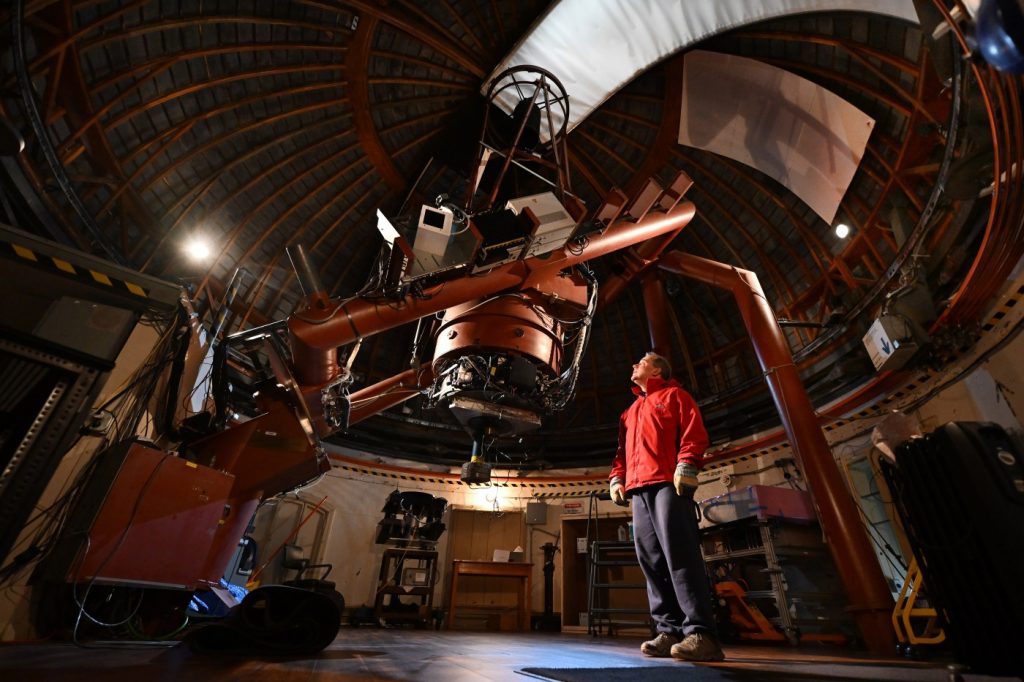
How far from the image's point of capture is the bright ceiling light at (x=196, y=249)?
27.8 feet

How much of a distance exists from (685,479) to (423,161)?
31.2 ft

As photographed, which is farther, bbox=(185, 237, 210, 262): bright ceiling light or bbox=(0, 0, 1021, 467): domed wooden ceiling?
bbox=(185, 237, 210, 262): bright ceiling light

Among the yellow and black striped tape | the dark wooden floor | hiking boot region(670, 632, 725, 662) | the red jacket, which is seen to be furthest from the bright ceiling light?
hiking boot region(670, 632, 725, 662)

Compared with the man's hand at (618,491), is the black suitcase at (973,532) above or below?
below

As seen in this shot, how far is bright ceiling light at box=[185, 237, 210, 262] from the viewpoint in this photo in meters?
8.48

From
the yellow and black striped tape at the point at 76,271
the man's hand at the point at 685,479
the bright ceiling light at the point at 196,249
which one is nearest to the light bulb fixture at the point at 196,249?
the bright ceiling light at the point at 196,249

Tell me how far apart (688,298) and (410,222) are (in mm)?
8767

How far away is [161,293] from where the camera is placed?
3.43m

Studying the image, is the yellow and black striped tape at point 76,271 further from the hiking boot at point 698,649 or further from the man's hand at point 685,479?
the hiking boot at point 698,649

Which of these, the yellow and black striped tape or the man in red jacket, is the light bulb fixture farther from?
the man in red jacket

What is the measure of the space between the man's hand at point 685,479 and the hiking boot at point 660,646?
997 millimetres

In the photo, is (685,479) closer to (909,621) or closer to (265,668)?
(265,668)

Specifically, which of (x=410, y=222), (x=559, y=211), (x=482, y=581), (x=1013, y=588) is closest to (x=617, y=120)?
(x=559, y=211)

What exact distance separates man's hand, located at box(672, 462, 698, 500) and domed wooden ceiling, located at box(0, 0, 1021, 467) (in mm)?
4046
